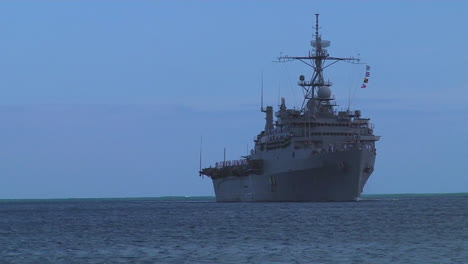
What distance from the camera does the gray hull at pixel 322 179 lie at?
91.1m

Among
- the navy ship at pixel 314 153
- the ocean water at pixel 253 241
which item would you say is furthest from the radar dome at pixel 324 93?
the ocean water at pixel 253 241

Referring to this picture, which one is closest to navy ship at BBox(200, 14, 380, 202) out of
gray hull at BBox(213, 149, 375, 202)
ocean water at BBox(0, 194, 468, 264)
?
gray hull at BBox(213, 149, 375, 202)

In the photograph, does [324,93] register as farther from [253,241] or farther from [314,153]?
[253,241]

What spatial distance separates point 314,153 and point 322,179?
3567mm

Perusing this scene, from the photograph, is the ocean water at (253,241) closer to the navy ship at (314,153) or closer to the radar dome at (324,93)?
the navy ship at (314,153)

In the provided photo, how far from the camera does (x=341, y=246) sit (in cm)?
4612

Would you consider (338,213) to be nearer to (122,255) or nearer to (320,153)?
(320,153)

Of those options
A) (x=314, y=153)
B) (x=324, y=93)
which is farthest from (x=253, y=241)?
(x=324, y=93)

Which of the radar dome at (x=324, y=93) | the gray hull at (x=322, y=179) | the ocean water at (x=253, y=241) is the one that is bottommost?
the ocean water at (x=253, y=241)

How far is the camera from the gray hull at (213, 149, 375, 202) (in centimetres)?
9106

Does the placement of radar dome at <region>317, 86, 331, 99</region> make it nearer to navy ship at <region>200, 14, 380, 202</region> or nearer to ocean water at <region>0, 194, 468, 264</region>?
navy ship at <region>200, 14, 380, 202</region>

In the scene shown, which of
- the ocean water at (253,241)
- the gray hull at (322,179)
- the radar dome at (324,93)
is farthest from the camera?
the radar dome at (324,93)

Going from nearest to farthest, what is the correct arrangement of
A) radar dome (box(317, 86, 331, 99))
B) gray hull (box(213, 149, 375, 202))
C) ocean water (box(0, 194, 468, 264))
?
ocean water (box(0, 194, 468, 264)) < gray hull (box(213, 149, 375, 202)) < radar dome (box(317, 86, 331, 99))

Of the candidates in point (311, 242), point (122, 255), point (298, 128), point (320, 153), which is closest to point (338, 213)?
point (320, 153)
